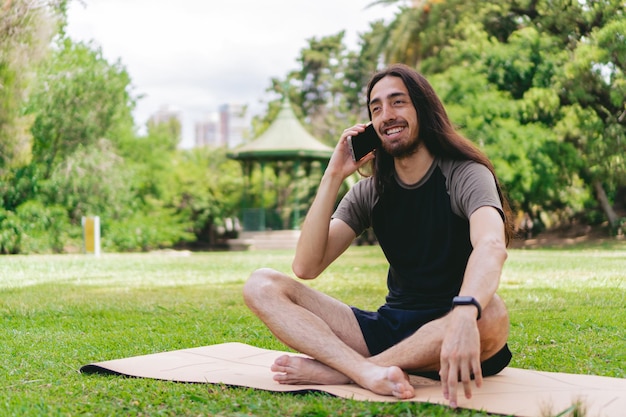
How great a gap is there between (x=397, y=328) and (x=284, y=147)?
59.9ft

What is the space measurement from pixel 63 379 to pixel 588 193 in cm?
1640

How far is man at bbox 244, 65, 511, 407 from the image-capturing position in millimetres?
3014

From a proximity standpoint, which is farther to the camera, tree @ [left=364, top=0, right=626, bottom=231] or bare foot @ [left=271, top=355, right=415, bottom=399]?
tree @ [left=364, top=0, right=626, bottom=231]

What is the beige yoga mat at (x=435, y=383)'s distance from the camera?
2713 mm

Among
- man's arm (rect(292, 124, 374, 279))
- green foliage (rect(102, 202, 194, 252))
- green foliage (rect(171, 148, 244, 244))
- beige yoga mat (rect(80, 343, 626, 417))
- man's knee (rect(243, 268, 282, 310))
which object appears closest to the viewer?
beige yoga mat (rect(80, 343, 626, 417))

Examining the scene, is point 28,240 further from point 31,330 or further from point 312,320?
point 312,320

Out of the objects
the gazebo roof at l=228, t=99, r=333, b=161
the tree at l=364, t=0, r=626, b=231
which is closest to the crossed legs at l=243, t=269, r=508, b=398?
the tree at l=364, t=0, r=626, b=231

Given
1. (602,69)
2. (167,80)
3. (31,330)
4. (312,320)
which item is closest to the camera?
(312,320)

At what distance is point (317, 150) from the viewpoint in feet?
69.8

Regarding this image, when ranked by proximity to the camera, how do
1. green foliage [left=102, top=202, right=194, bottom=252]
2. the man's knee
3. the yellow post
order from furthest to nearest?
green foliage [left=102, top=202, right=194, bottom=252]
the yellow post
the man's knee

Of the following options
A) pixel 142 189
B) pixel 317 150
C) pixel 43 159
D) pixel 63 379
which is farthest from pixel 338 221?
pixel 142 189

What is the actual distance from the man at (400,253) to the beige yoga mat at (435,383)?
96 millimetres

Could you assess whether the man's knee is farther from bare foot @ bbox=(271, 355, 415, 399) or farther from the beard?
the beard

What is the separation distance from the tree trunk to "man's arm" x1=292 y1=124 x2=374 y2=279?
15053 millimetres
